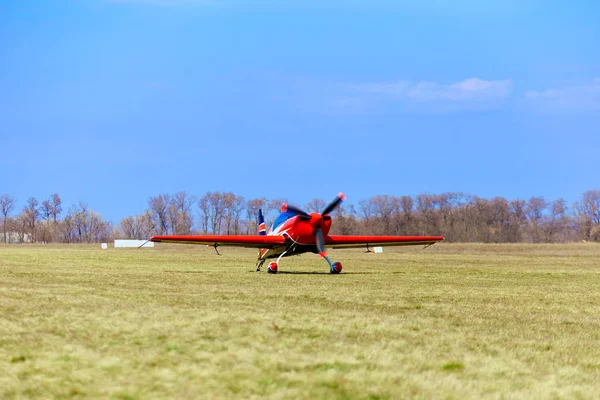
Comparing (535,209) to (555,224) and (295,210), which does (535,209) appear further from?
(295,210)

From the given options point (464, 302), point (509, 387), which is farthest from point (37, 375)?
point (464, 302)

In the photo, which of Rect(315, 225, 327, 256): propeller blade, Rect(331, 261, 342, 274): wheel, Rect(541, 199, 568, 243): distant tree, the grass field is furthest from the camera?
Rect(541, 199, 568, 243): distant tree

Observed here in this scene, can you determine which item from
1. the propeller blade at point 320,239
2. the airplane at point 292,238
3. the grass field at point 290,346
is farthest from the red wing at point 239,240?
the grass field at point 290,346

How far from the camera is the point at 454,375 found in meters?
7.18

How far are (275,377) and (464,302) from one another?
9442mm

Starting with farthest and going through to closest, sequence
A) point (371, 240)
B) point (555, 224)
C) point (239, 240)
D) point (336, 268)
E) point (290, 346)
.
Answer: point (555, 224) < point (371, 240) < point (239, 240) < point (336, 268) < point (290, 346)

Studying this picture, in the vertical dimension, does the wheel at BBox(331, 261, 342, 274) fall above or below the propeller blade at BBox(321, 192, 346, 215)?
below

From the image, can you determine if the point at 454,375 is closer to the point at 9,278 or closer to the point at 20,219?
the point at 9,278

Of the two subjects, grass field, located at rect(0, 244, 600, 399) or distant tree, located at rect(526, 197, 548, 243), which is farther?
distant tree, located at rect(526, 197, 548, 243)

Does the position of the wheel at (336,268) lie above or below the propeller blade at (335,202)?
below

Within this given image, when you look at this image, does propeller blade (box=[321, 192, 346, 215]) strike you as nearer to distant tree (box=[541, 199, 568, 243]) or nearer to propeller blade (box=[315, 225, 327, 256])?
propeller blade (box=[315, 225, 327, 256])

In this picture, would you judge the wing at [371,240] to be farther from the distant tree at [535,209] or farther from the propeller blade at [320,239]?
the distant tree at [535,209]

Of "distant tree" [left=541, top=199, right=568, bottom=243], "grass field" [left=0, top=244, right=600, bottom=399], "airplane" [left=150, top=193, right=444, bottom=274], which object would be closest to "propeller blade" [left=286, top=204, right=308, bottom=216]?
"airplane" [left=150, top=193, right=444, bottom=274]

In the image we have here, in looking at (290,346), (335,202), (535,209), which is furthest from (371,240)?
(535,209)
